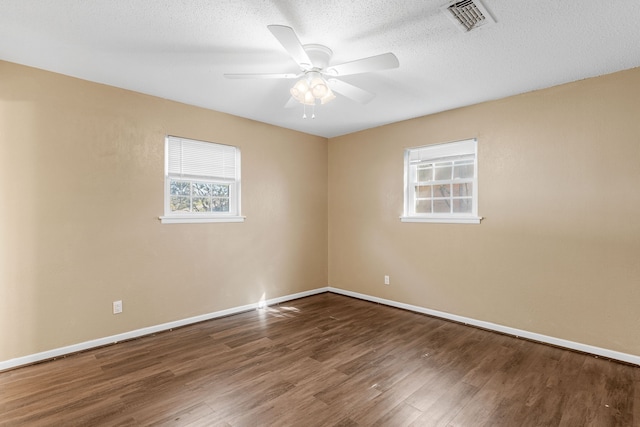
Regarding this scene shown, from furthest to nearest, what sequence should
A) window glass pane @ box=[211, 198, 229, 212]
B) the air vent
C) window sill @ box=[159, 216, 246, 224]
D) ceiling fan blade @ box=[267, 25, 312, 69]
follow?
1. window glass pane @ box=[211, 198, 229, 212]
2. window sill @ box=[159, 216, 246, 224]
3. the air vent
4. ceiling fan blade @ box=[267, 25, 312, 69]

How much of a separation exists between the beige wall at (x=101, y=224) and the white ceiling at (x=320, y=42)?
0.32 m

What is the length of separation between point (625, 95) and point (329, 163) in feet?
11.9

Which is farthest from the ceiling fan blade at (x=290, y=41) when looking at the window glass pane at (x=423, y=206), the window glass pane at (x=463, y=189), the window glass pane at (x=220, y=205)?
the window glass pane at (x=423, y=206)

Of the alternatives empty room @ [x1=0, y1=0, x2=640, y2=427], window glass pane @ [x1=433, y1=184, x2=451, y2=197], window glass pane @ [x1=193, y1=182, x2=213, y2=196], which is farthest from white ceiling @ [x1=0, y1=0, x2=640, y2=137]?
window glass pane @ [x1=433, y1=184, x2=451, y2=197]

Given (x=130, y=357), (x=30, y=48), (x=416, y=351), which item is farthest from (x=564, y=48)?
(x=130, y=357)

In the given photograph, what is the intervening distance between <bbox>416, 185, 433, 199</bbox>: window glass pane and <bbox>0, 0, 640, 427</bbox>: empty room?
0.06 m

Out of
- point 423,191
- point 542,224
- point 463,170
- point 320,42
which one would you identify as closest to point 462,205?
point 463,170

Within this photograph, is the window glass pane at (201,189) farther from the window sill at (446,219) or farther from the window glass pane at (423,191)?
the window glass pane at (423,191)

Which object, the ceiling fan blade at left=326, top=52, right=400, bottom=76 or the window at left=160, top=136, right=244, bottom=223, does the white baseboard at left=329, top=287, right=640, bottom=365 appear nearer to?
the window at left=160, top=136, right=244, bottom=223

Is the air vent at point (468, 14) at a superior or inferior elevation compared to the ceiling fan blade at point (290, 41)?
superior

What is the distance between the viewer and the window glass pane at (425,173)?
4.17m

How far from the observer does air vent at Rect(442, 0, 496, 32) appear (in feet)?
6.29

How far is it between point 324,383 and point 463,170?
2.91 meters

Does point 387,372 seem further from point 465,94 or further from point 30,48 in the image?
point 30,48
